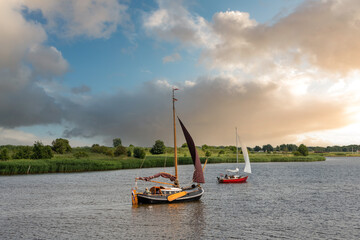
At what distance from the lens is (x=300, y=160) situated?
605 ft

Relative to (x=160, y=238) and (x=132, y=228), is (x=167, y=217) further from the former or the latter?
(x=160, y=238)

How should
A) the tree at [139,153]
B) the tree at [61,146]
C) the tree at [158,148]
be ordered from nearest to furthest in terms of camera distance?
the tree at [139,153] < the tree at [61,146] < the tree at [158,148]

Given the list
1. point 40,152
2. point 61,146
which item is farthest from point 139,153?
point 40,152

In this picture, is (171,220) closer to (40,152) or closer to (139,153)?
(40,152)

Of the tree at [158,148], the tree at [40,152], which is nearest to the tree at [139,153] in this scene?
the tree at [158,148]

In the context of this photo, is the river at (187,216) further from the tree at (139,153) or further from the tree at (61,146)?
the tree at (61,146)

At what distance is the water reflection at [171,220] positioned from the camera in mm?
28922

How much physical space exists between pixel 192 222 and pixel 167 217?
3666 millimetres

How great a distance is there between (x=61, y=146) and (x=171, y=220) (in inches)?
5114

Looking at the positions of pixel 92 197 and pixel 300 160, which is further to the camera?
pixel 300 160

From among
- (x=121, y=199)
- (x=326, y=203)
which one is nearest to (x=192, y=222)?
(x=121, y=199)

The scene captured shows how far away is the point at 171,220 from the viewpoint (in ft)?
111

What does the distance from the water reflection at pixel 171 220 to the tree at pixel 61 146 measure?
11937cm

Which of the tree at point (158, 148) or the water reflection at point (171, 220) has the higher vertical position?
the tree at point (158, 148)
